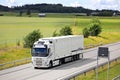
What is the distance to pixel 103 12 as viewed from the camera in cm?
18825

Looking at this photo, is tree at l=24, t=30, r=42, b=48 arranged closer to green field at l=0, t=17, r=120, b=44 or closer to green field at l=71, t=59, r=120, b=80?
green field at l=71, t=59, r=120, b=80

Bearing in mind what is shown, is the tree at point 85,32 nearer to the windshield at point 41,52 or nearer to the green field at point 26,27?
the green field at point 26,27

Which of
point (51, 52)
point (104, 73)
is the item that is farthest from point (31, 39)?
point (104, 73)

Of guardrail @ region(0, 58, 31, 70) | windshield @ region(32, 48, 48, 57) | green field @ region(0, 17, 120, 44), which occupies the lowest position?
green field @ region(0, 17, 120, 44)

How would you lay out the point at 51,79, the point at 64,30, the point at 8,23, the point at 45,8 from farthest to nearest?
the point at 45,8
the point at 8,23
the point at 64,30
the point at 51,79

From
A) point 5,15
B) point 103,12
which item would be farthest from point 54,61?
point 103,12

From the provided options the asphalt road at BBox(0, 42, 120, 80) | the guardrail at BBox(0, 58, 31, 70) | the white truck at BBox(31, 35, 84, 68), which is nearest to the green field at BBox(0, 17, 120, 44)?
the guardrail at BBox(0, 58, 31, 70)

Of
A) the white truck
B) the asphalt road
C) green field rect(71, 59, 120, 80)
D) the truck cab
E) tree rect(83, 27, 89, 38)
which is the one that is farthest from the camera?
tree rect(83, 27, 89, 38)

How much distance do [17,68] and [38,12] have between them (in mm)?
134744

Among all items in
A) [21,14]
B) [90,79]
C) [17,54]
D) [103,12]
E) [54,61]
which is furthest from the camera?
[103,12]

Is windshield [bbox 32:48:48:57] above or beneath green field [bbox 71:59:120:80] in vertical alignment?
above

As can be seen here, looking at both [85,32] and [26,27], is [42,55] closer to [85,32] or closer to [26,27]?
[85,32]

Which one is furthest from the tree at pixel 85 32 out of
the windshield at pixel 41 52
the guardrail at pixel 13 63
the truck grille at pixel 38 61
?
the truck grille at pixel 38 61

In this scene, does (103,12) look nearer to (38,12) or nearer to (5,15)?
(38,12)
